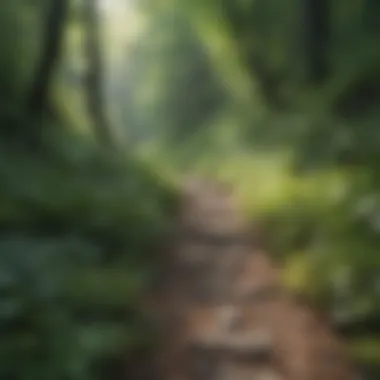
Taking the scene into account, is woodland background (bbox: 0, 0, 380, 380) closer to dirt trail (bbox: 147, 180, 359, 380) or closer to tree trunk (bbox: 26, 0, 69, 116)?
tree trunk (bbox: 26, 0, 69, 116)

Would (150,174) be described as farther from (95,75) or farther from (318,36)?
(318,36)

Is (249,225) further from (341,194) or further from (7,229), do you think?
(7,229)

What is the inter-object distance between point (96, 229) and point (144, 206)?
192 centimetres

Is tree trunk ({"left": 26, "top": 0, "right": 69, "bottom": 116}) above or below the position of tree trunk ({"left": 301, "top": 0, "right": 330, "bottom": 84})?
below

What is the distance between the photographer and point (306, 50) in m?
12.3

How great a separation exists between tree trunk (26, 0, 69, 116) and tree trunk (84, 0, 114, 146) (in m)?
2.51

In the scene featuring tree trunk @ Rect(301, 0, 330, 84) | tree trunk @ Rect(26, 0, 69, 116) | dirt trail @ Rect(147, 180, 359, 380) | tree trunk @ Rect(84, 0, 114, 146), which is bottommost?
dirt trail @ Rect(147, 180, 359, 380)

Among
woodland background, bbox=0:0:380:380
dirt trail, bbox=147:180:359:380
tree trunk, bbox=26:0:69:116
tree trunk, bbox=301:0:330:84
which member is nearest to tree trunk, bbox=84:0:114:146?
woodland background, bbox=0:0:380:380

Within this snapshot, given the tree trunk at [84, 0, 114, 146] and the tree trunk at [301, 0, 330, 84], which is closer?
the tree trunk at [301, 0, 330, 84]

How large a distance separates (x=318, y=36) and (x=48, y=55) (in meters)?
4.45

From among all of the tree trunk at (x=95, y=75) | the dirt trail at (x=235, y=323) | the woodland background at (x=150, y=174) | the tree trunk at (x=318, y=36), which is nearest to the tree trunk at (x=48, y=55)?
the woodland background at (x=150, y=174)

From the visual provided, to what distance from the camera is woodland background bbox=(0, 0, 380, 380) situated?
5613 mm

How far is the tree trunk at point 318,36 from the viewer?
12141 millimetres

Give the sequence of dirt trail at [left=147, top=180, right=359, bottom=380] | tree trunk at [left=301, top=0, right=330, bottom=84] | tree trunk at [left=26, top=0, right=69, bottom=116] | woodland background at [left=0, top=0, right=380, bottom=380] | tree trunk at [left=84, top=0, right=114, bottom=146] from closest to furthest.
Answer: woodland background at [left=0, top=0, right=380, bottom=380] → dirt trail at [left=147, top=180, right=359, bottom=380] → tree trunk at [left=26, top=0, right=69, bottom=116] → tree trunk at [left=301, top=0, right=330, bottom=84] → tree trunk at [left=84, top=0, right=114, bottom=146]
